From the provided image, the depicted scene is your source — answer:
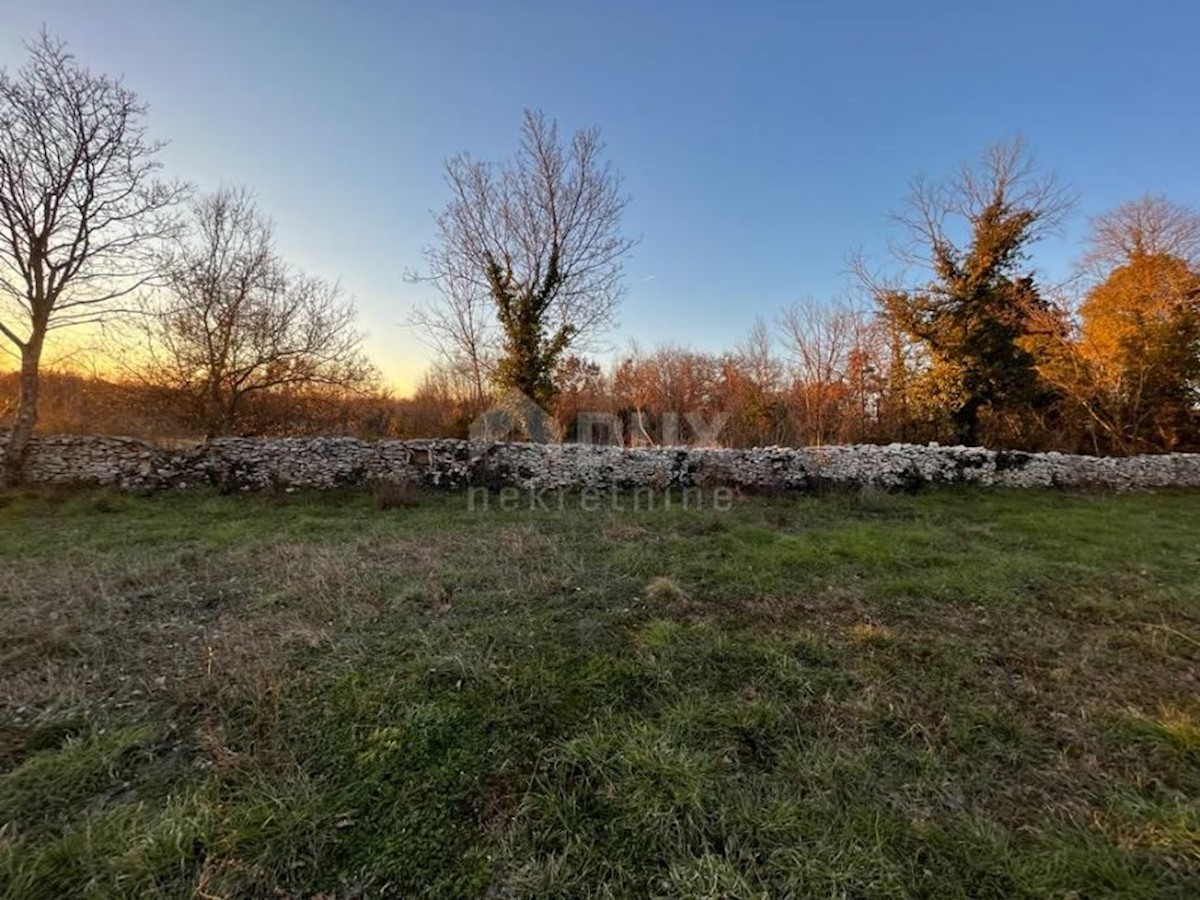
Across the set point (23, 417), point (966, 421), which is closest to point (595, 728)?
point (23, 417)

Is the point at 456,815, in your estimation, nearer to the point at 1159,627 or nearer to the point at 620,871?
the point at 620,871

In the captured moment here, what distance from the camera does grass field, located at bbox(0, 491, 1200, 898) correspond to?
1.64 metres

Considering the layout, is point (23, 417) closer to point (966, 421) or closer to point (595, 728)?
point (595, 728)

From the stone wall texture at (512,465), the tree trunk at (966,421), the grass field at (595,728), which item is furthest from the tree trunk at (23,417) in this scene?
the tree trunk at (966,421)

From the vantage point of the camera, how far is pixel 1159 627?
3.47 m

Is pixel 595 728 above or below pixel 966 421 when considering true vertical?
below

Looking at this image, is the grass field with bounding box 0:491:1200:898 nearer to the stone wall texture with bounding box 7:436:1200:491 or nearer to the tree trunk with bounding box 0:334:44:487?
the stone wall texture with bounding box 7:436:1200:491

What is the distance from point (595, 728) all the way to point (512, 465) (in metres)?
7.36

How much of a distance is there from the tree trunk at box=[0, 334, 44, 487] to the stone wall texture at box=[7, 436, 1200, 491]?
18 cm

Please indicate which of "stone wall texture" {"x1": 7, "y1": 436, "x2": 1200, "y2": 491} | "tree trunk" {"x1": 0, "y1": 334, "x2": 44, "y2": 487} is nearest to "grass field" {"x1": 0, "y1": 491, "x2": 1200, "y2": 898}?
"stone wall texture" {"x1": 7, "y1": 436, "x2": 1200, "y2": 491}

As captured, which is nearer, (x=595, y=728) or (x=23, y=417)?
(x=595, y=728)

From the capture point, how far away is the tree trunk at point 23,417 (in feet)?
25.5

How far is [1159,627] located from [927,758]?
2.94 metres

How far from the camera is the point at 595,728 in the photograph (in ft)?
7.63
